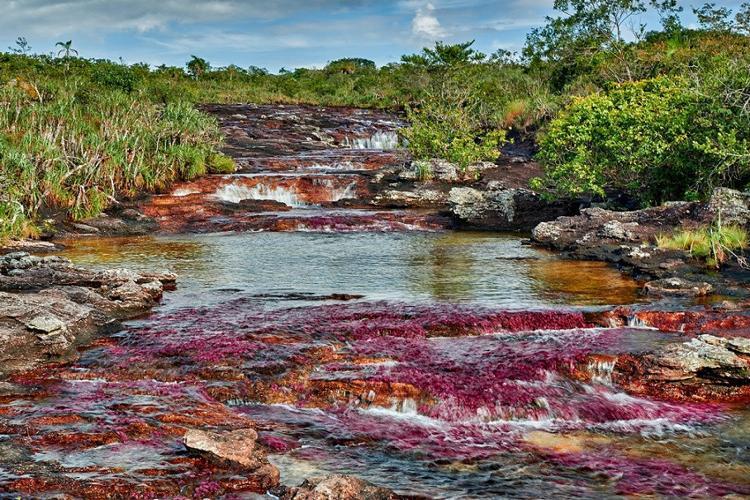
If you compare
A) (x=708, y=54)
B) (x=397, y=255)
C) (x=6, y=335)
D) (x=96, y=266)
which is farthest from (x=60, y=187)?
(x=708, y=54)

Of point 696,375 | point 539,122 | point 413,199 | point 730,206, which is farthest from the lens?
point 539,122

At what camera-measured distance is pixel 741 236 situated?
16875mm

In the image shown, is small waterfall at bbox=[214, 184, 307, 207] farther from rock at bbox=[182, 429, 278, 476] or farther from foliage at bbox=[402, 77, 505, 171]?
rock at bbox=[182, 429, 278, 476]

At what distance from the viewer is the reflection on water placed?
47.9 feet

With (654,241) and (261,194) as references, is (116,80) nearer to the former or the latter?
(261,194)

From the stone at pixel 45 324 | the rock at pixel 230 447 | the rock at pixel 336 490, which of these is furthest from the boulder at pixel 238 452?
the stone at pixel 45 324

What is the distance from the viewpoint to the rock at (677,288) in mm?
14188

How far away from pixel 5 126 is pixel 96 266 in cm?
905

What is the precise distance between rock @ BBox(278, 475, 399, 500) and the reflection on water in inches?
282

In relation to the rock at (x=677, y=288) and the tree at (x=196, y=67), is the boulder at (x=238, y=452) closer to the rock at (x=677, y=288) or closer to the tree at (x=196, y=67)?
the rock at (x=677, y=288)

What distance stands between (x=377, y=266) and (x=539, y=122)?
2318cm

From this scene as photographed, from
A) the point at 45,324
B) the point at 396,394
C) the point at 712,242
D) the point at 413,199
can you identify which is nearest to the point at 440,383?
the point at 396,394

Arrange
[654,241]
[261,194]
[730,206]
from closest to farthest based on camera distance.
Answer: [730,206] → [654,241] → [261,194]

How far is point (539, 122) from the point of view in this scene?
38.5 metres
